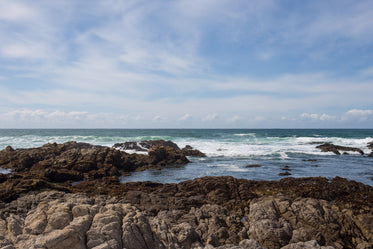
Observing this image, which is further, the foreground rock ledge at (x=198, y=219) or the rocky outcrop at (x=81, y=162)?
the rocky outcrop at (x=81, y=162)

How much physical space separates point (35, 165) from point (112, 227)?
2047cm

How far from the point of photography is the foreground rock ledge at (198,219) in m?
5.43

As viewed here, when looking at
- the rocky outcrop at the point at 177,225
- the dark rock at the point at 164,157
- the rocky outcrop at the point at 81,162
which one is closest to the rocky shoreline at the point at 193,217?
the rocky outcrop at the point at 177,225

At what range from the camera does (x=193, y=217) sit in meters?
8.43

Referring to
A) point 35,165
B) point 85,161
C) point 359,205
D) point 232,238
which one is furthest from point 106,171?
point 359,205

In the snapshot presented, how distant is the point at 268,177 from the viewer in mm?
17547

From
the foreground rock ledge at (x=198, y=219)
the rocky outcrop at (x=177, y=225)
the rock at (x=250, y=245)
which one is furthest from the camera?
the rock at (x=250, y=245)

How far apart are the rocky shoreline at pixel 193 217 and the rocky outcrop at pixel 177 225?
2 centimetres

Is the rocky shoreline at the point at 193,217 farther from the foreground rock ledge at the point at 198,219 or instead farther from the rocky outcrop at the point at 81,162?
the rocky outcrop at the point at 81,162

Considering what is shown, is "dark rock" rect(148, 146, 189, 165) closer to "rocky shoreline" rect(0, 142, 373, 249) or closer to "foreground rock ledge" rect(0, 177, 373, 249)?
"rocky shoreline" rect(0, 142, 373, 249)

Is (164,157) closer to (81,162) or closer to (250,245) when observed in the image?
(81,162)

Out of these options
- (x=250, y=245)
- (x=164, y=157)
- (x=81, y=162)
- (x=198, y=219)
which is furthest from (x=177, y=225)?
(x=164, y=157)

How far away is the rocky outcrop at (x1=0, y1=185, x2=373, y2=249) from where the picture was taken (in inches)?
208

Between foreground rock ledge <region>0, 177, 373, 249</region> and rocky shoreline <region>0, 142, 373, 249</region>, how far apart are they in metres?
0.02
